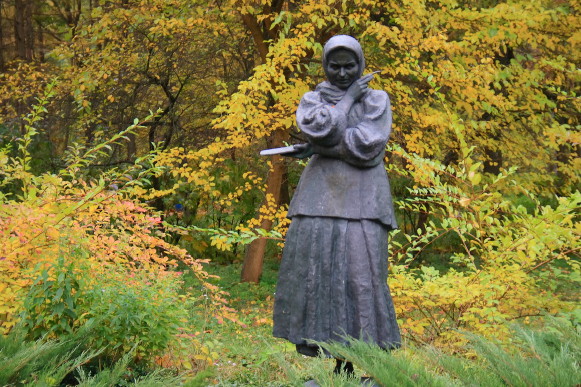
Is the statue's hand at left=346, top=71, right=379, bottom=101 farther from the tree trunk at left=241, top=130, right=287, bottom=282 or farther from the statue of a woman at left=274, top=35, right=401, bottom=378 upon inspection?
the tree trunk at left=241, top=130, right=287, bottom=282

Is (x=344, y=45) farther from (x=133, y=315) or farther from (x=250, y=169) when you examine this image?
(x=250, y=169)

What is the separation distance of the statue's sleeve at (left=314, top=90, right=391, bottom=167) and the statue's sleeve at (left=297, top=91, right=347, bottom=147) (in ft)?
0.12

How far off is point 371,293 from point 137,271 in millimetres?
2712

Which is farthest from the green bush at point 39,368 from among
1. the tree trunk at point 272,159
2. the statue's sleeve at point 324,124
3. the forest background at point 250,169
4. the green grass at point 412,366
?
the tree trunk at point 272,159

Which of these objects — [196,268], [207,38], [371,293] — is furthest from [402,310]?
[207,38]

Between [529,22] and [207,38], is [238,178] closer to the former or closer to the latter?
[207,38]

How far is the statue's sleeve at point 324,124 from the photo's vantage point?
3795 millimetres

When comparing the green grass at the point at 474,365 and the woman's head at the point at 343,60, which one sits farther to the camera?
the woman's head at the point at 343,60

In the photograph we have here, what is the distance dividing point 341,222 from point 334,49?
1.02 meters

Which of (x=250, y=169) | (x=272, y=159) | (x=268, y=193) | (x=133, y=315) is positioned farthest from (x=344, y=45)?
(x=250, y=169)

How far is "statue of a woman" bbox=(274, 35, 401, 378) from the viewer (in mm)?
3826

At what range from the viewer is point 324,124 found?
12.5 ft

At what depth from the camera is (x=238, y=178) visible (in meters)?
11.2

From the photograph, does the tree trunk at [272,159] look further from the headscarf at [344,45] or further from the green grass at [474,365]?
the green grass at [474,365]
